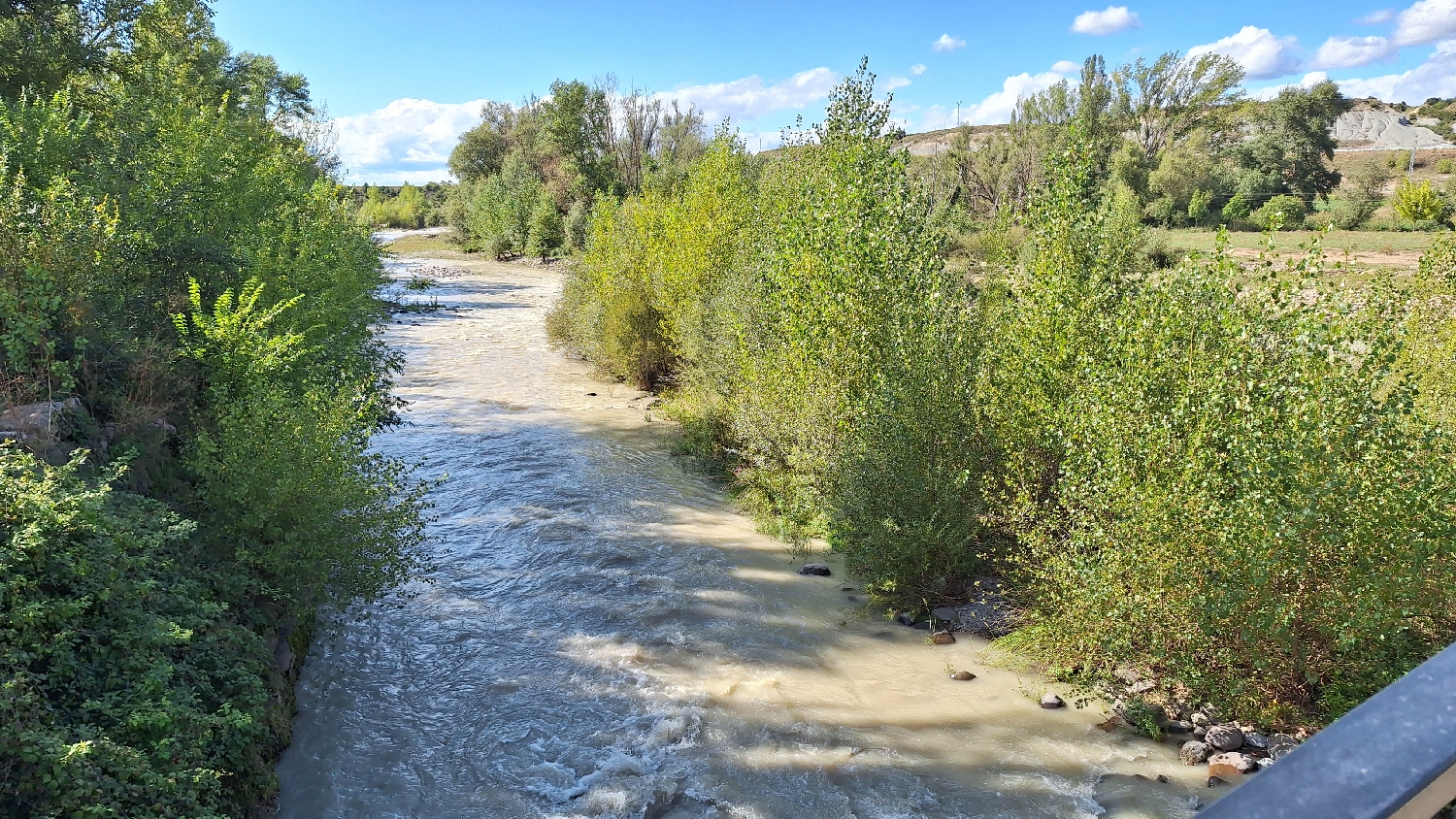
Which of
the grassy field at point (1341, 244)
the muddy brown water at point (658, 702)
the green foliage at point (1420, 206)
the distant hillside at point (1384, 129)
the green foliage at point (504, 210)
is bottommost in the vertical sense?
the muddy brown water at point (658, 702)

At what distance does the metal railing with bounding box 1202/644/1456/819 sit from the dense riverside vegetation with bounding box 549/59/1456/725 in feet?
23.7

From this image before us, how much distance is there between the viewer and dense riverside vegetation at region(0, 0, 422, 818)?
5.39 m

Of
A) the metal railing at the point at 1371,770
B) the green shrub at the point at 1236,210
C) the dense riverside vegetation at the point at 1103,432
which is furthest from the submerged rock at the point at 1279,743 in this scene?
the green shrub at the point at 1236,210

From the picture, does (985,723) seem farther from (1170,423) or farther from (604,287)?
(604,287)

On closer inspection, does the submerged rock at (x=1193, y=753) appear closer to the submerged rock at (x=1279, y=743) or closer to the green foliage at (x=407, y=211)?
the submerged rock at (x=1279, y=743)

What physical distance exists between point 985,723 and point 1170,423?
3.52 m

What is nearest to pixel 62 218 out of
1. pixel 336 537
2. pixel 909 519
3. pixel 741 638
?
pixel 336 537

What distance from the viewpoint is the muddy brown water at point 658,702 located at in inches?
305

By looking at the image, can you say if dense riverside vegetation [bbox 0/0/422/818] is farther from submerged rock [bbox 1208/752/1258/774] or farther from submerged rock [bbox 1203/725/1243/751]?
submerged rock [bbox 1203/725/1243/751]

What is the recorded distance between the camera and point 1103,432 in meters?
8.66

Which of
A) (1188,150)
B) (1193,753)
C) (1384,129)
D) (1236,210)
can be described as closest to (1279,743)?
(1193,753)

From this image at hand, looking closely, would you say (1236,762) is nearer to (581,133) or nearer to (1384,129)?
Result: (581,133)

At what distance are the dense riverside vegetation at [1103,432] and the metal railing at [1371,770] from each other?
23.7 ft

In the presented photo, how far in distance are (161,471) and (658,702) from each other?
227 inches
